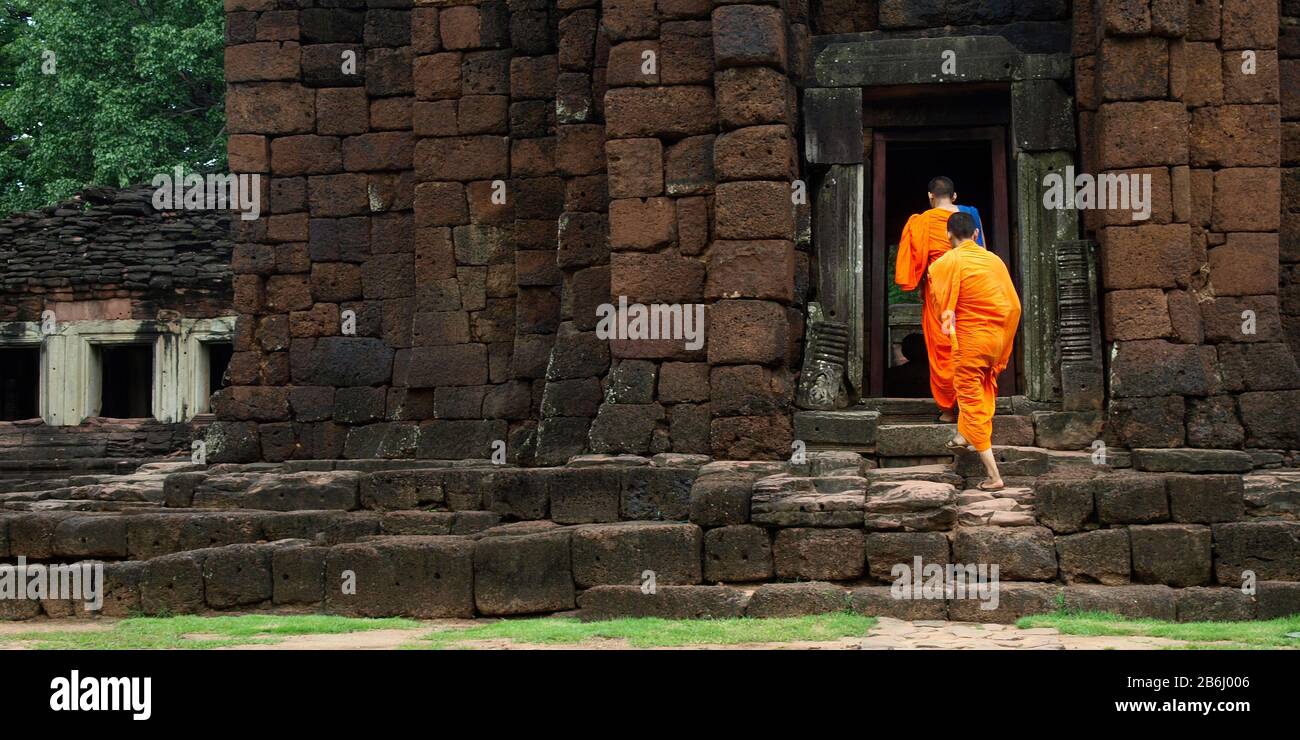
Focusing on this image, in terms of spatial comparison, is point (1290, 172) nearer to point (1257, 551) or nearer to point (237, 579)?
point (1257, 551)

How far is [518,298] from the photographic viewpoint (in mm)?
14203

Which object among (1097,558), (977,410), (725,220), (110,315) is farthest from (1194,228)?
(110,315)

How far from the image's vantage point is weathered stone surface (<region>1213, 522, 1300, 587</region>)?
9391 millimetres

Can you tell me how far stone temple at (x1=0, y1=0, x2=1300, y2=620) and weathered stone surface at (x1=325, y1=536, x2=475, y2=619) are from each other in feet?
0.06

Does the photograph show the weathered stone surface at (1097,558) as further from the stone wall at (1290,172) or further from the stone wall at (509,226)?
the stone wall at (1290,172)

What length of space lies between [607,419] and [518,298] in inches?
101

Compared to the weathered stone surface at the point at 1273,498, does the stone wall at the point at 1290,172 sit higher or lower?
higher

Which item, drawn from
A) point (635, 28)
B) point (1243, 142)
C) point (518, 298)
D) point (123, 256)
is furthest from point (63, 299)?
point (1243, 142)

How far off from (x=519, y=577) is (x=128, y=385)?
1602cm

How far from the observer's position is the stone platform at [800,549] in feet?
30.7

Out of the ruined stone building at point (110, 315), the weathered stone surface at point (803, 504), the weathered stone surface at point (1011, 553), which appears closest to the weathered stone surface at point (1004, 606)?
the weathered stone surface at point (1011, 553)

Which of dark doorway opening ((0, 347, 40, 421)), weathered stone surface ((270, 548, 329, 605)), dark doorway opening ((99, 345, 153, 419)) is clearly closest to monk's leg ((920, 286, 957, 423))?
weathered stone surface ((270, 548, 329, 605))

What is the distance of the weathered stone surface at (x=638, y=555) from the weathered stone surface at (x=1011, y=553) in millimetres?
1683

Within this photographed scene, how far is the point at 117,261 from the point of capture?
74.2 ft
